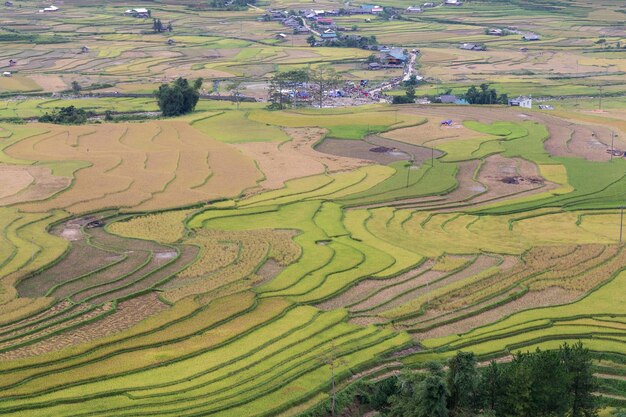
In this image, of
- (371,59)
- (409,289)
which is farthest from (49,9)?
(409,289)

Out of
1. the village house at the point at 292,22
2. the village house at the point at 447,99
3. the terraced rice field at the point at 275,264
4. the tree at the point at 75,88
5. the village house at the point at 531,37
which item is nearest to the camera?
the terraced rice field at the point at 275,264

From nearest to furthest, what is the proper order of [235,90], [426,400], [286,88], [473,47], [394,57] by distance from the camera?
[426,400] < [235,90] < [286,88] < [394,57] < [473,47]

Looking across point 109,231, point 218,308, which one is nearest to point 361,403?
point 218,308

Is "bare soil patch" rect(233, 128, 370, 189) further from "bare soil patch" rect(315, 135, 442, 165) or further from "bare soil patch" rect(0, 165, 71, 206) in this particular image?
"bare soil patch" rect(0, 165, 71, 206)

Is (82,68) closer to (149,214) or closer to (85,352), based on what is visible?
(149,214)

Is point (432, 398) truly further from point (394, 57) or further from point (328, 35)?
point (328, 35)

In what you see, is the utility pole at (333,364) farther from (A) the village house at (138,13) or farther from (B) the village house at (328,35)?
(A) the village house at (138,13)

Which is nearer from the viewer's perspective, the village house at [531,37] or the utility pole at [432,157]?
the utility pole at [432,157]

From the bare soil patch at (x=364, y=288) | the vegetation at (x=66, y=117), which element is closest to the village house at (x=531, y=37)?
the vegetation at (x=66, y=117)
